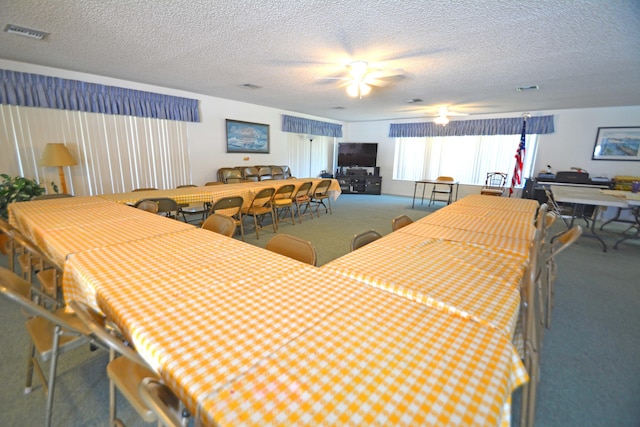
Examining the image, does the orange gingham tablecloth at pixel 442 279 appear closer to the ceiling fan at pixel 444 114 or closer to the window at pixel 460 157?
the ceiling fan at pixel 444 114

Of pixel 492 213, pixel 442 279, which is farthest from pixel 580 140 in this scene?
pixel 442 279

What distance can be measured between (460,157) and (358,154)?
115 inches

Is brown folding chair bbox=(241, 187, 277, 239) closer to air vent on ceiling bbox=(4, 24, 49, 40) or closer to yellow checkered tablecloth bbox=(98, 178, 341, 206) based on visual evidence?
yellow checkered tablecloth bbox=(98, 178, 341, 206)

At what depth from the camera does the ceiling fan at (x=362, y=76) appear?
317cm

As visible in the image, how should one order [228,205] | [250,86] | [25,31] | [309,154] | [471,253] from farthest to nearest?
[309,154] → [250,86] → [228,205] → [25,31] → [471,253]

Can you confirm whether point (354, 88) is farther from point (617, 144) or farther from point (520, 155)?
point (617, 144)

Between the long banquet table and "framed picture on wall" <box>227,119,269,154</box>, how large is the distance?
486 cm

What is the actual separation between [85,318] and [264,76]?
371cm

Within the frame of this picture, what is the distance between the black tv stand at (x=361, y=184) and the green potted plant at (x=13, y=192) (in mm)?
6696

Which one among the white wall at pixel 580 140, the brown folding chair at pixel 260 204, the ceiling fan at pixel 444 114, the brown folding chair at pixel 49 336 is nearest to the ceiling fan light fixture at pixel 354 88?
the brown folding chair at pixel 260 204

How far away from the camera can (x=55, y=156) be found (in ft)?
11.3

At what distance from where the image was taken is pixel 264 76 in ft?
12.3

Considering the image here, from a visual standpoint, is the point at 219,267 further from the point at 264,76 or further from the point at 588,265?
the point at 588,265

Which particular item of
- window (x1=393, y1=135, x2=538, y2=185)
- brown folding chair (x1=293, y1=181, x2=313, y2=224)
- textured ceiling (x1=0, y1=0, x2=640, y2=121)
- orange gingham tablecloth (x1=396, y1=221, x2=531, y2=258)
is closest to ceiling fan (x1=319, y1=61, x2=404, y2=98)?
textured ceiling (x1=0, y1=0, x2=640, y2=121)
